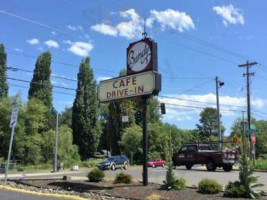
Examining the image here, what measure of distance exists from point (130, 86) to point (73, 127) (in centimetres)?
5887

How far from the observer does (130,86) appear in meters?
17.7

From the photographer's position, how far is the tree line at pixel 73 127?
180 ft

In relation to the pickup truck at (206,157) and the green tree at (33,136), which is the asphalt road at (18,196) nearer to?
the pickup truck at (206,157)

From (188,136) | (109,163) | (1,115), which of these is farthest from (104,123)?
(109,163)

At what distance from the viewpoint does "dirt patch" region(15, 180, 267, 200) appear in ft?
44.5

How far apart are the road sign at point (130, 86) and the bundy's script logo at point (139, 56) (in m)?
0.47

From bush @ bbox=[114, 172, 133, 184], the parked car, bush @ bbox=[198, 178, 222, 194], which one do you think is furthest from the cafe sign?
the parked car

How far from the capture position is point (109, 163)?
44.6m

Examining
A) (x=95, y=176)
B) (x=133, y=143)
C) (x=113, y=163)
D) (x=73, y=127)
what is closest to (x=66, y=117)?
(x=73, y=127)

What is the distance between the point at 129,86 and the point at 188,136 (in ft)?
316

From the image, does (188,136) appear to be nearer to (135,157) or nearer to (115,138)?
(115,138)

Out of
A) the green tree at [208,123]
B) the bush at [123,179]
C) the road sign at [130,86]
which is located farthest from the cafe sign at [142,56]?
the green tree at [208,123]

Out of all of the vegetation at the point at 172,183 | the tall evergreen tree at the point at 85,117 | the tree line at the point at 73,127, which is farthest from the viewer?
the tall evergreen tree at the point at 85,117

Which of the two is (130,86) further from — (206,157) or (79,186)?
(206,157)
